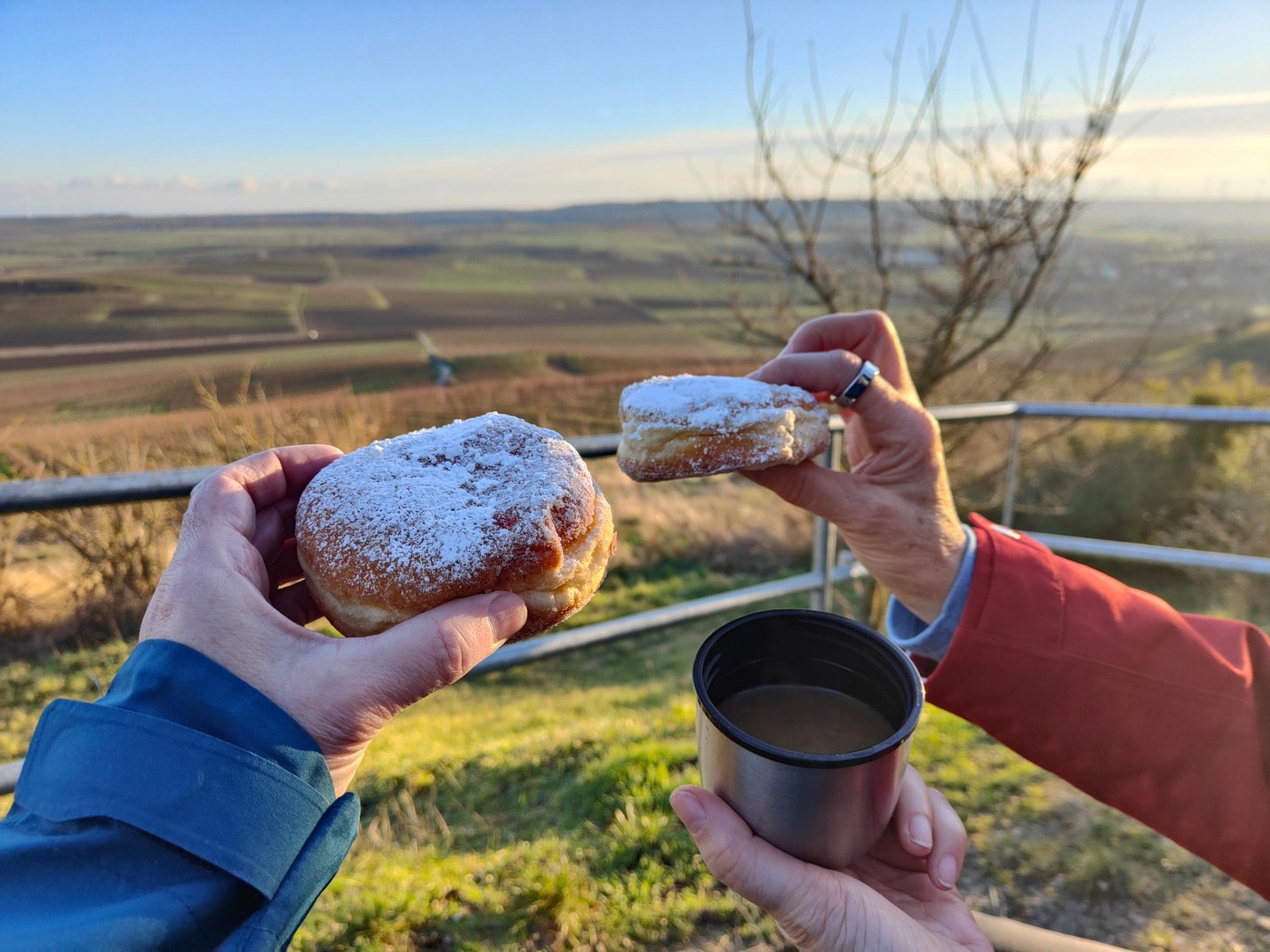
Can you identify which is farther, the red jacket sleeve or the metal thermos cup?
the red jacket sleeve

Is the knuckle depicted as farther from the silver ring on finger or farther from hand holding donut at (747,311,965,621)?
the silver ring on finger

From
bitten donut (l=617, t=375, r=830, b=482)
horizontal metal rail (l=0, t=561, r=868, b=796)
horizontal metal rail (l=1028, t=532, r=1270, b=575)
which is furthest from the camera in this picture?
horizontal metal rail (l=1028, t=532, r=1270, b=575)

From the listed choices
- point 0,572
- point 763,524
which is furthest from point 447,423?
point 763,524

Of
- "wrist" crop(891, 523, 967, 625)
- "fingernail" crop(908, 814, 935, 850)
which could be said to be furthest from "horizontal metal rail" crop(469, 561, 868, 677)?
"fingernail" crop(908, 814, 935, 850)

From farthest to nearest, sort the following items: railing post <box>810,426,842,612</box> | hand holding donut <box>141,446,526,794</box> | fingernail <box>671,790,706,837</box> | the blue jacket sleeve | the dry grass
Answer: the dry grass, railing post <box>810,426,842,612</box>, fingernail <box>671,790,706,837</box>, hand holding donut <box>141,446,526,794</box>, the blue jacket sleeve

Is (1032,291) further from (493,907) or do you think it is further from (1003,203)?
(493,907)

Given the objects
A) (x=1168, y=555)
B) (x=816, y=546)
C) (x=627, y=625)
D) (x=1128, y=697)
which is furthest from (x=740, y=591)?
(x=1168, y=555)

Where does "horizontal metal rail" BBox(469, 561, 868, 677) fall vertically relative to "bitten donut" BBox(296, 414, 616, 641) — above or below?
below

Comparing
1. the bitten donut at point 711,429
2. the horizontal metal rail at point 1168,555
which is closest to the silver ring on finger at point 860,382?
the bitten donut at point 711,429
